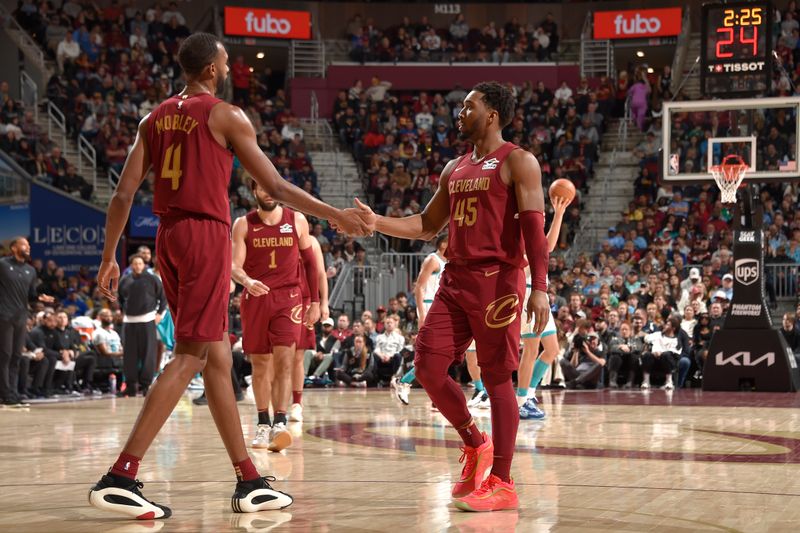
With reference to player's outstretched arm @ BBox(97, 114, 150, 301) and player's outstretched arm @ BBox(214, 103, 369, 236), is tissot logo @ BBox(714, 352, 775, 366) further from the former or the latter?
player's outstretched arm @ BBox(97, 114, 150, 301)

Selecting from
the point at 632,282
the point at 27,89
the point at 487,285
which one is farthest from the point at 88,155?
the point at 487,285

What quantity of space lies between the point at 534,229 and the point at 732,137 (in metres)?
10.7

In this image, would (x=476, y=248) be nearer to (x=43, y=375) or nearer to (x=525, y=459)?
(x=525, y=459)

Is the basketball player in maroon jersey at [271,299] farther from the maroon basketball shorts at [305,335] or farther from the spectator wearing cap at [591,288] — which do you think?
the spectator wearing cap at [591,288]

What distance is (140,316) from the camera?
14.5m

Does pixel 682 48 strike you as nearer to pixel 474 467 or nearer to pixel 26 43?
pixel 26 43

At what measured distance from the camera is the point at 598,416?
11211mm

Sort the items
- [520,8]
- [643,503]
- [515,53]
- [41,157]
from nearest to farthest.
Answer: [643,503]
[41,157]
[515,53]
[520,8]

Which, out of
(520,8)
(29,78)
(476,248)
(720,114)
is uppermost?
(520,8)

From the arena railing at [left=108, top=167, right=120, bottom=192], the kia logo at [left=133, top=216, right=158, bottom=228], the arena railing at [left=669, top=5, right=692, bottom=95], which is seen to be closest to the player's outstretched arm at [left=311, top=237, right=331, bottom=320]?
the kia logo at [left=133, top=216, right=158, bottom=228]

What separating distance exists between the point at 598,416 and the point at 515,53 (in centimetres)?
2007

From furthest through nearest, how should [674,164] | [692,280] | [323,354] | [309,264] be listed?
[692,280], [323,354], [674,164], [309,264]

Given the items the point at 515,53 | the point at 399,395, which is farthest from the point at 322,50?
the point at 399,395

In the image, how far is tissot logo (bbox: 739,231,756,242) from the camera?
15511 mm
